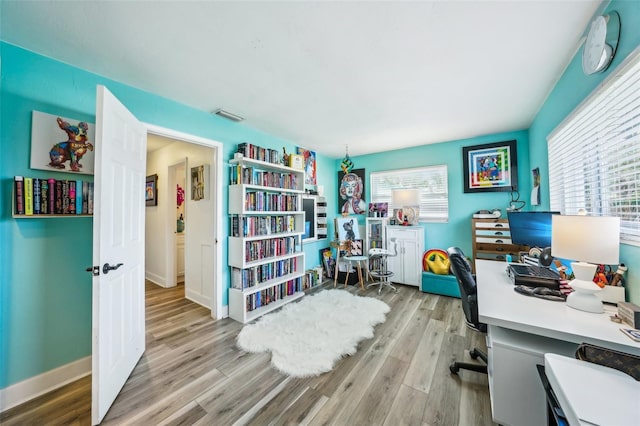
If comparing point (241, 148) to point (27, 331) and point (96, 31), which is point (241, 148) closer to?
point (96, 31)

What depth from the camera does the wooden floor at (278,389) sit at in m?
1.40

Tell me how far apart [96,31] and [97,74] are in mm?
594

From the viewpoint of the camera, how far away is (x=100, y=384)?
135cm

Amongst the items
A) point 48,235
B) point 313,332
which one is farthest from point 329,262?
point 48,235

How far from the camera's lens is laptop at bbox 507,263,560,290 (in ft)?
4.88

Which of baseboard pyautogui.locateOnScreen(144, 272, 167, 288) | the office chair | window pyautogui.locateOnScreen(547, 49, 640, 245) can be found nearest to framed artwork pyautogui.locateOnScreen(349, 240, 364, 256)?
the office chair

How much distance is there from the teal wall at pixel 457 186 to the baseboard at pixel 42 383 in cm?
444

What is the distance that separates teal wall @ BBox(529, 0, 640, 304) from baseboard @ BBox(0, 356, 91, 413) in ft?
12.0

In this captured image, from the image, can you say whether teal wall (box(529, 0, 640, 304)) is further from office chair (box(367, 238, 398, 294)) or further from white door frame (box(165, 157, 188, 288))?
white door frame (box(165, 157, 188, 288))

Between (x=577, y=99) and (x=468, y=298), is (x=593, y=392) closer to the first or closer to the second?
(x=468, y=298)

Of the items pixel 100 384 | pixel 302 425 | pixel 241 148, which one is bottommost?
pixel 302 425

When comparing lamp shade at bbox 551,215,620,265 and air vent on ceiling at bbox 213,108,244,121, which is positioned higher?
air vent on ceiling at bbox 213,108,244,121

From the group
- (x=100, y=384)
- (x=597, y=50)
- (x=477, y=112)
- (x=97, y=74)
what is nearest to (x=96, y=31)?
(x=97, y=74)

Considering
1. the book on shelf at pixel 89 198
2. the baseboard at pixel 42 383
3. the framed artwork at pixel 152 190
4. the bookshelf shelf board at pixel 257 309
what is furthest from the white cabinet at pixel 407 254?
the framed artwork at pixel 152 190
